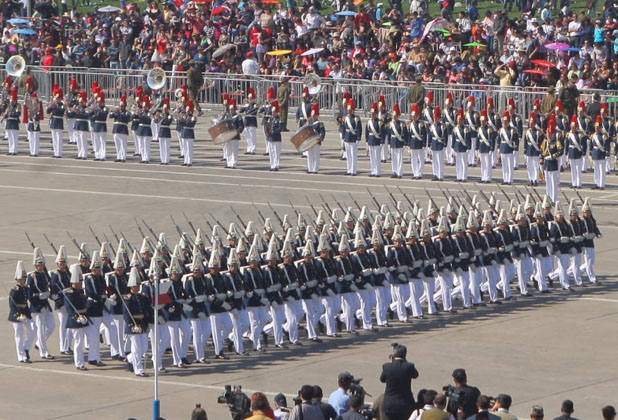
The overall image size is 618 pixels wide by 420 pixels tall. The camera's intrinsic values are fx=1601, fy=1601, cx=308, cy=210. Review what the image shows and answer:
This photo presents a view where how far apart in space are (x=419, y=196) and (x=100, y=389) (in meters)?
15.7

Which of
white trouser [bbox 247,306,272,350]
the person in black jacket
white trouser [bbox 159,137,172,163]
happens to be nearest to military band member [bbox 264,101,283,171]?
white trouser [bbox 159,137,172,163]

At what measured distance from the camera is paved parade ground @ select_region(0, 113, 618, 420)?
20.4 meters

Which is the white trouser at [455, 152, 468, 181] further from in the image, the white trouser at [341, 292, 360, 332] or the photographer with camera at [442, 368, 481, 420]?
the photographer with camera at [442, 368, 481, 420]

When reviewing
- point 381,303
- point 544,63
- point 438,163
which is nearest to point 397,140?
point 438,163

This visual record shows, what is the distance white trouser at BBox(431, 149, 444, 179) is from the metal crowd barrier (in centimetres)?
492

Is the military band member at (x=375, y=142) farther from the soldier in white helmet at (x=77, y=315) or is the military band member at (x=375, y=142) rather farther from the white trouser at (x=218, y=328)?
the soldier in white helmet at (x=77, y=315)

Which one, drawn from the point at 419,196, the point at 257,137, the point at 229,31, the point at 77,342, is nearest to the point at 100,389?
the point at 77,342

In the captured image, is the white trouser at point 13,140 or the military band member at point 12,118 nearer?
the military band member at point 12,118

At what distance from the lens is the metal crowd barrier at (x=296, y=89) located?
4216 cm

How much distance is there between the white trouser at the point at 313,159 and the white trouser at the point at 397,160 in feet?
6.28

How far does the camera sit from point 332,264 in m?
23.7

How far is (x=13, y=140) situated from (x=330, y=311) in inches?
807

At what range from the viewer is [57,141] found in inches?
1645

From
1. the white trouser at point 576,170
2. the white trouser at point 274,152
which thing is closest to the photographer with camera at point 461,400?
the white trouser at point 576,170
